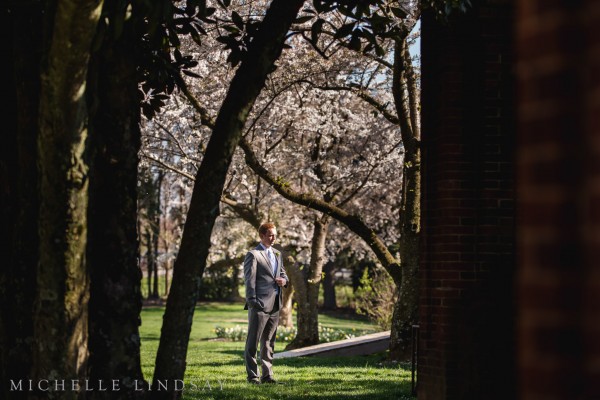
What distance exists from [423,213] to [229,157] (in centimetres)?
261

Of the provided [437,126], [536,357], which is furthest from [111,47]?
[536,357]

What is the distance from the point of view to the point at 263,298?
1124 cm

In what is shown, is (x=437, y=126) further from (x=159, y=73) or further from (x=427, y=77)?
(x=159, y=73)

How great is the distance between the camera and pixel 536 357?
2.18 meters

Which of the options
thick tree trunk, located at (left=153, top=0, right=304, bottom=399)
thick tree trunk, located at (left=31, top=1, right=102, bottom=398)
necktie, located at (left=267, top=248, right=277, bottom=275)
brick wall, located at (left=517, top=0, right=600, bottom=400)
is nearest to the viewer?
brick wall, located at (left=517, top=0, right=600, bottom=400)

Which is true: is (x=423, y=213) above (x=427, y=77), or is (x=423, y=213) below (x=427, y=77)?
below

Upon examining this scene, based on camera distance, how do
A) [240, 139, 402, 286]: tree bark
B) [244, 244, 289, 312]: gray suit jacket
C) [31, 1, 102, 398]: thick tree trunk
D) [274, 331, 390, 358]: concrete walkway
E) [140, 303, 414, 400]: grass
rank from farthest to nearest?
[274, 331, 390, 358]: concrete walkway, [240, 139, 402, 286]: tree bark, [244, 244, 289, 312]: gray suit jacket, [140, 303, 414, 400]: grass, [31, 1, 102, 398]: thick tree trunk

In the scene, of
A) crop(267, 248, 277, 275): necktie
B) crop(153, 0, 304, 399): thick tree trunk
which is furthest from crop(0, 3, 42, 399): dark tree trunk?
crop(267, 248, 277, 275): necktie

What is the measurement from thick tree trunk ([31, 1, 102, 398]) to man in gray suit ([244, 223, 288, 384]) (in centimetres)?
582

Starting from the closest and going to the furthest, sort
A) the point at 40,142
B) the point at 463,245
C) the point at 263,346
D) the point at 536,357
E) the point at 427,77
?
the point at 536,357, the point at 40,142, the point at 463,245, the point at 427,77, the point at 263,346

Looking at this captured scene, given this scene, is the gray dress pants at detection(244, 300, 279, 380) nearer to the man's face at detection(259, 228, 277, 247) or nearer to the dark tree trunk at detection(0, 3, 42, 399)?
the man's face at detection(259, 228, 277, 247)

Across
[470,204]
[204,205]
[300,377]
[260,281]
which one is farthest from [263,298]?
[204,205]

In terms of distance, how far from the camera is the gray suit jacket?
36.4ft

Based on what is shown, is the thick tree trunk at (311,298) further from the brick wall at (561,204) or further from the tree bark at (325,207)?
the brick wall at (561,204)
